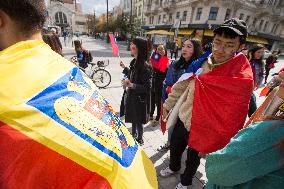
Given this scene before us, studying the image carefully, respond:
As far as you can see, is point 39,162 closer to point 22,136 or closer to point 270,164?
point 22,136

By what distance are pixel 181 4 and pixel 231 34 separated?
3194 centimetres

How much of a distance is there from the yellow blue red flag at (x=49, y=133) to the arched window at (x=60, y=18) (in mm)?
85856

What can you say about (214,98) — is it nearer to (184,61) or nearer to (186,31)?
(184,61)

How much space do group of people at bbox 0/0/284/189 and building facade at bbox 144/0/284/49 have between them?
19124mm

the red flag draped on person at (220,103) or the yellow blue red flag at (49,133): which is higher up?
the yellow blue red flag at (49,133)

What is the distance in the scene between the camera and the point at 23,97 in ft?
2.20

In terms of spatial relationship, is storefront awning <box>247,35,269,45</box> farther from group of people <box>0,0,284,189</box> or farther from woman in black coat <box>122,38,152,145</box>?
woman in black coat <box>122,38,152,145</box>

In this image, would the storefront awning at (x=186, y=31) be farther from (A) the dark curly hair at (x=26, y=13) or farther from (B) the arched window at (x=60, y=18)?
(B) the arched window at (x=60, y=18)

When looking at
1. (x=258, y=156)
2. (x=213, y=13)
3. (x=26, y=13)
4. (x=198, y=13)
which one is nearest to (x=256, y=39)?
(x=213, y=13)

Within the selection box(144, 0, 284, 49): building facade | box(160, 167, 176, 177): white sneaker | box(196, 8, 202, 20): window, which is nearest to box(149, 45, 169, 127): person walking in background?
box(160, 167, 176, 177): white sneaker

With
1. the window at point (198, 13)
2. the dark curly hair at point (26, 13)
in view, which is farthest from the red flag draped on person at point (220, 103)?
the window at point (198, 13)

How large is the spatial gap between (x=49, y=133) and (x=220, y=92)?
1.67 metres

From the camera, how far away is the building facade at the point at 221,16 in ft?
84.4

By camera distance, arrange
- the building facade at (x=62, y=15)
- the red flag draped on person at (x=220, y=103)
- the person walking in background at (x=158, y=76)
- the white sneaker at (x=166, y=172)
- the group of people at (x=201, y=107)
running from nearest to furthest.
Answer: the group of people at (x=201, y=107) < the red flag draped on person at (x=220, y=103) < the white sneaker at (x=166, y=172) < the person walking in background at (x=158, y=76) < the building facade at (x=62, y=15)
